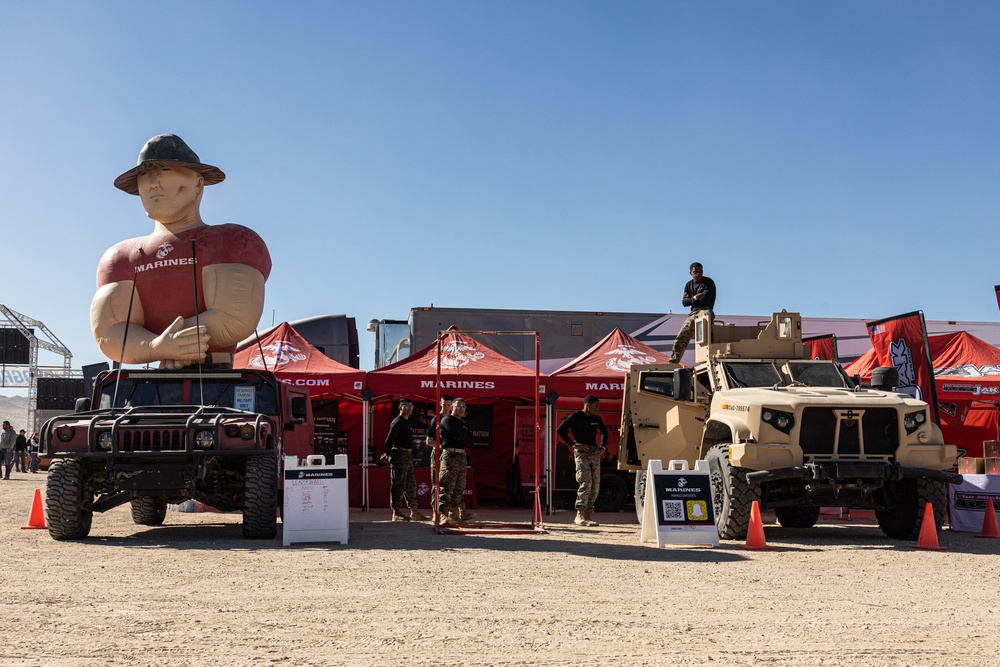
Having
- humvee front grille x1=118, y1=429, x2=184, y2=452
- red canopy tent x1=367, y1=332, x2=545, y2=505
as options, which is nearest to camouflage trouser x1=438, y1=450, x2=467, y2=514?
red canopy tent x1=367, y1=332, x2=545, y2=505

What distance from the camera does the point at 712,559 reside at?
9289mm

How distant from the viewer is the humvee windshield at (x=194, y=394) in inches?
448

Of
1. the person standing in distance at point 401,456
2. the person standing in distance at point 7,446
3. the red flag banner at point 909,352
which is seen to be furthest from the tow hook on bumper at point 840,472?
the person standing in distance at point 7,446

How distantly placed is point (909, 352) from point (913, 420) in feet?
10.7

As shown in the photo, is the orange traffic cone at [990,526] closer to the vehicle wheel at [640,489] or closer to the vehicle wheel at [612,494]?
the vehicle wheel at [640,489]

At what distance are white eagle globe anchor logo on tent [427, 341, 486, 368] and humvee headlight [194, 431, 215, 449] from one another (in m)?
6.38

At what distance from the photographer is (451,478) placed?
12.8 m

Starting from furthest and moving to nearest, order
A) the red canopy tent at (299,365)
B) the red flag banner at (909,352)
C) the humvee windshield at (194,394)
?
the red canopy tent at (299,365)
the red flag banner at (909,352)
the humvee windshield at (194,394)

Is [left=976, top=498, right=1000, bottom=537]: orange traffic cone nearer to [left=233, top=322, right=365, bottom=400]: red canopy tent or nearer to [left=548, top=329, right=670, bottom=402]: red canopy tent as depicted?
[left=548, top=329, right=670, bottom=402]: red canopy tent

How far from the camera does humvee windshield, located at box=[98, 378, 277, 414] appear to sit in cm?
1138

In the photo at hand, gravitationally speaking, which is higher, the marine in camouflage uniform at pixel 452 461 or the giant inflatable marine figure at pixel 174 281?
the giant inflatable marine figure at pixel 174 281

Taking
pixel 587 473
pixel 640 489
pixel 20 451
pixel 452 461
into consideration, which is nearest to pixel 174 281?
pixel 452 461

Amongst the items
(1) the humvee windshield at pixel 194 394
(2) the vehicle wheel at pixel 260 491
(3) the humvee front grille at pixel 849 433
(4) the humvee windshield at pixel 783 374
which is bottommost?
(2) the vehicle wheel at pixel 260 491

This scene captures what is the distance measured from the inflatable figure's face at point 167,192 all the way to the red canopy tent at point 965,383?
10799mm
